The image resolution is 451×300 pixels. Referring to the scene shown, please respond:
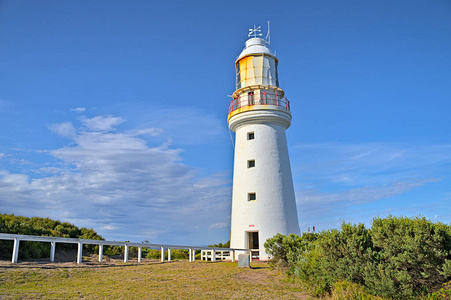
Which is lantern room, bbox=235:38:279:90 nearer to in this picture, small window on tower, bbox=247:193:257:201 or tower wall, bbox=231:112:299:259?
tower wall, bbox=231:112:299:259

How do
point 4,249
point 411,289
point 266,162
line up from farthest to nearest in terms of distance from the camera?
1. point 266,162
2. point 4,249
3. point 411,289

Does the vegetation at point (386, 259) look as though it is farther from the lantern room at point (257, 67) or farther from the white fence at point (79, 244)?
the lantern room at point (257, 67)

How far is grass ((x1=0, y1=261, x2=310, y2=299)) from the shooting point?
9.18 metres

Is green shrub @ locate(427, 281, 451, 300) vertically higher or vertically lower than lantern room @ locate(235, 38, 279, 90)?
lower

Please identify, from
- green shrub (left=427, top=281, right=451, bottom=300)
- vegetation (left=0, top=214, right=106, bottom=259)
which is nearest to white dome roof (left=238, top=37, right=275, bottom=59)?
vegetation (left=0, top=214, right=106, bottom=259)

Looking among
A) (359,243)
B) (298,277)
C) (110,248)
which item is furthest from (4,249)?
(359,243)

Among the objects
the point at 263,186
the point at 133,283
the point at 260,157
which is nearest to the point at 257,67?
the point at 260,157

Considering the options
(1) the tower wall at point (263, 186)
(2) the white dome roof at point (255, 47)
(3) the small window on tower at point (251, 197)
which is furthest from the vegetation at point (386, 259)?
(2) the white dome roof at point (255, 47)

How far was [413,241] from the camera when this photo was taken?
8.80 meters

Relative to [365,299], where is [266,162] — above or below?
above

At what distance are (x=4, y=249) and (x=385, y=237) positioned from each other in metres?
13.5

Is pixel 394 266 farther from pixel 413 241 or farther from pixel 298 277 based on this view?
pixel 298 277

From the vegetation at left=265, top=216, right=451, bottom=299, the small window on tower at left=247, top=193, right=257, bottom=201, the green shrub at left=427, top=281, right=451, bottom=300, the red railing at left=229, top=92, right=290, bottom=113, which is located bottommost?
the green shrub at left=427, top=281, right=451, bottom=300

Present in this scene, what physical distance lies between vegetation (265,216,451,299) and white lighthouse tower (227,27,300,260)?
961 cm
